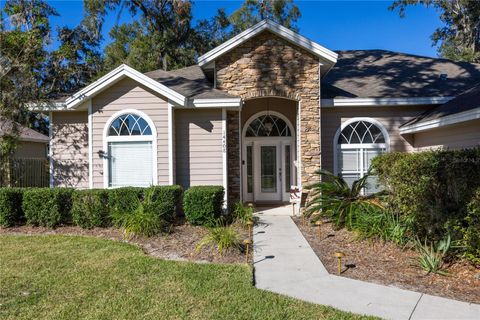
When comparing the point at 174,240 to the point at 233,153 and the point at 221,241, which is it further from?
the point at 233,153

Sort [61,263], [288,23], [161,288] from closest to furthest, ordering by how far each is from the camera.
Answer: [161,288], [61,263], [288,23]

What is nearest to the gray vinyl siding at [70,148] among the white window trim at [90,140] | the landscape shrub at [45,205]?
the white window trim at [90,140]

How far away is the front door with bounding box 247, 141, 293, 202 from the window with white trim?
433cm

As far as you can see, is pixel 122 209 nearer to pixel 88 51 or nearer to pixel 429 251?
pixel 429 251

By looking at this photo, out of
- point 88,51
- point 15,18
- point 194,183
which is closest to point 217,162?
point 194,183

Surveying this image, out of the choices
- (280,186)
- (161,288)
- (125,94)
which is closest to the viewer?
(161,288)

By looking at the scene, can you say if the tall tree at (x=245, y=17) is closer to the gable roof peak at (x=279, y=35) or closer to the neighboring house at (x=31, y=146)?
the neighboring house at (x=31, y=146)

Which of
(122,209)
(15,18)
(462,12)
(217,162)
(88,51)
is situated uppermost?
(462,12)

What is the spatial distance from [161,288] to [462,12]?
98.4 feet

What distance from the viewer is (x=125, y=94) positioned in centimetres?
930

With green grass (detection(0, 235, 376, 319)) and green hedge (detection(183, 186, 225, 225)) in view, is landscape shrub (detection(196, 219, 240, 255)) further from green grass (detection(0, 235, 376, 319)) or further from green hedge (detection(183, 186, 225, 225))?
green hedge (detection(183, 186, 225, 225))

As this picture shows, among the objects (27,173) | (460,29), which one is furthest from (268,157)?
(460,29)

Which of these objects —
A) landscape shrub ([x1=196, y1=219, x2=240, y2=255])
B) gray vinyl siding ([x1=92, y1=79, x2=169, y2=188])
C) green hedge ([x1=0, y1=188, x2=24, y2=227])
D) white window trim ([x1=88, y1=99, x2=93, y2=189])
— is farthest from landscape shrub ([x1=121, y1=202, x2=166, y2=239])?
green hedge ([x1=0, y1=188, x2=24, y2=227])

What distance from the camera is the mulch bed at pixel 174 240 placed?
239 inches
